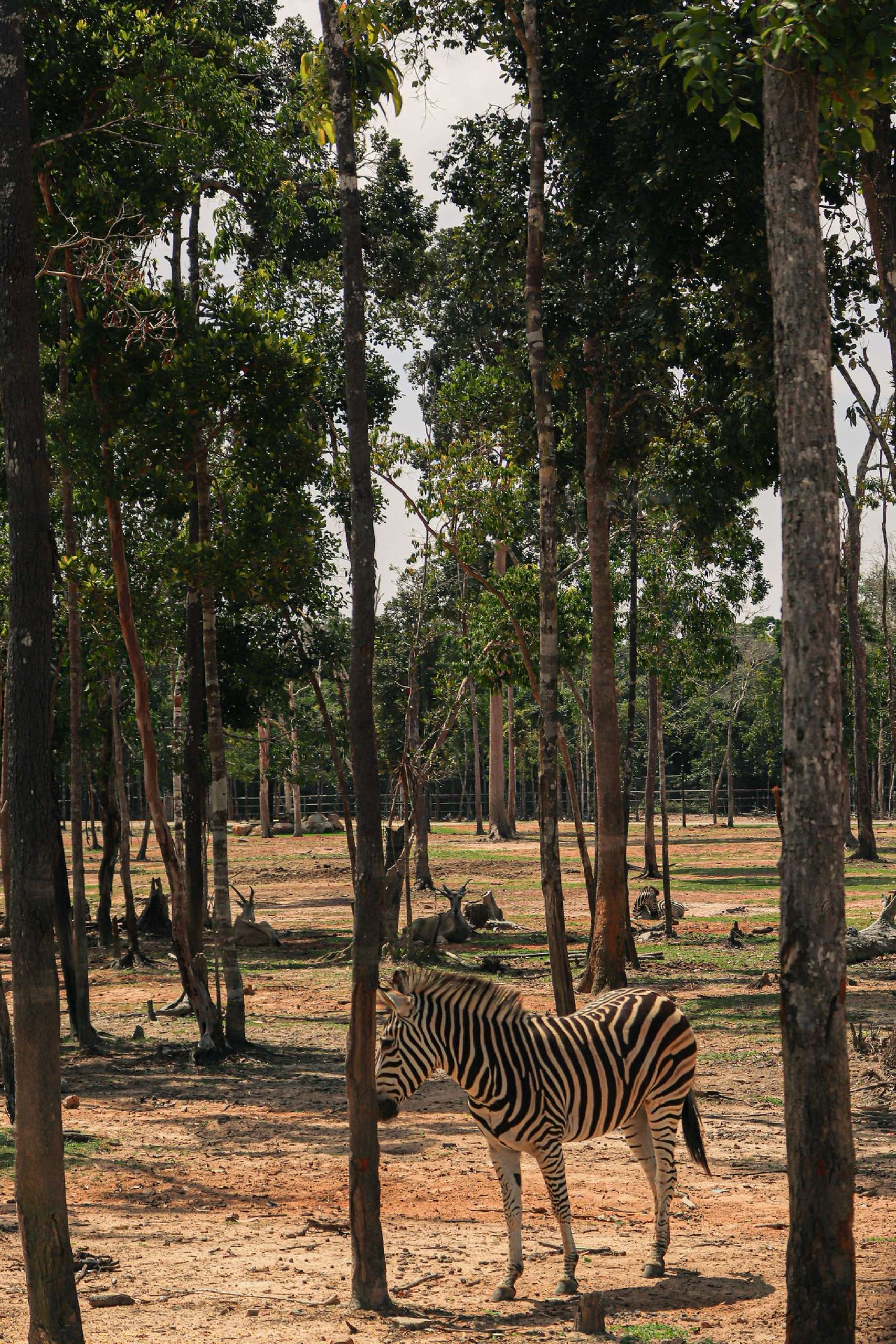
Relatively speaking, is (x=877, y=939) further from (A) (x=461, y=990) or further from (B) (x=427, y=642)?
(A) (x=461, y=990)

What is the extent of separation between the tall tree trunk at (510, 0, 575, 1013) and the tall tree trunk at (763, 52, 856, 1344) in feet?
24.5

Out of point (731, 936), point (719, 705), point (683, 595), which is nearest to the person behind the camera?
point (731, 936)

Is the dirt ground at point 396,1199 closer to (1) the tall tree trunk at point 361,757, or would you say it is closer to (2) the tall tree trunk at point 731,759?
(1) the tall tree trunk at point 361,757

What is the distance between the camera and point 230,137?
568 inches

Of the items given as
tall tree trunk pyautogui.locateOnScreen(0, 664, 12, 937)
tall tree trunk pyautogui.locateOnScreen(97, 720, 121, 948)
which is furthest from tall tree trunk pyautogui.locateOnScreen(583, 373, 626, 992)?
tall tree trunk pyautogui.locateOnScreen(97, 720, 121, 948)

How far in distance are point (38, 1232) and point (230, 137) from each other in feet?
38.3

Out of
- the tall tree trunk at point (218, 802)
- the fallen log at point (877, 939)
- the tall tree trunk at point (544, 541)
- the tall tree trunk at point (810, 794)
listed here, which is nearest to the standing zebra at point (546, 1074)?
the tall tree trunk at point (810, 794)

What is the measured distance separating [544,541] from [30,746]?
8506 millimetres

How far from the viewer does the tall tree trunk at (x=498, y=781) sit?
53562mm

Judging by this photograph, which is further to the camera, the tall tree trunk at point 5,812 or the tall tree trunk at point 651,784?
the tall tree trunk at point 651,784

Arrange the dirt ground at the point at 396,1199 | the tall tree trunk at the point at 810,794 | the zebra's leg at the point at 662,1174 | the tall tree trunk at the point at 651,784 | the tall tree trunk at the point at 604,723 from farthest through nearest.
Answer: the tall tree trunk at the point at 651,784
the tall tree trunk at the point at 604,723
the zebra's leg at the point at 662,1174
the dirt ground at the point at 396,1199
the tall tree trunk at the point at 810,794

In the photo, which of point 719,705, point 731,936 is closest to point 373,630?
point 731,936

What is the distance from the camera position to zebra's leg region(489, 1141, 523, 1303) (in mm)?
7559

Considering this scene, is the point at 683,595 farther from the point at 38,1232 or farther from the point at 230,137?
the point at 38,1232
